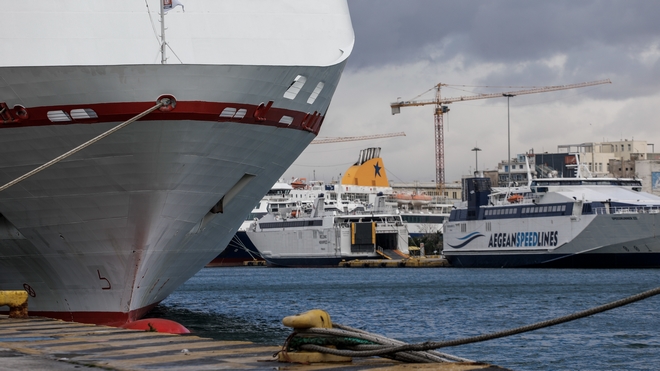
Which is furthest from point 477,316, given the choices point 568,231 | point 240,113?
point 568,231

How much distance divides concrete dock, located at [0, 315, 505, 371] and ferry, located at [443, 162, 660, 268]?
61.2 m

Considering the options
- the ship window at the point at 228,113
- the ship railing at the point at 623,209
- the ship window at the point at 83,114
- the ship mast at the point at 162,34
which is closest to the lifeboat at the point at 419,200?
the ship railing at the point at 623,209

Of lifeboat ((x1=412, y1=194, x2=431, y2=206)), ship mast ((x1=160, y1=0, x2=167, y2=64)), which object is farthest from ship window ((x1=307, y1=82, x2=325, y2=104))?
lifeboat ((x1=412, y1=194, x2=431, y2=206))

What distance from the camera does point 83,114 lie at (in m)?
16.7

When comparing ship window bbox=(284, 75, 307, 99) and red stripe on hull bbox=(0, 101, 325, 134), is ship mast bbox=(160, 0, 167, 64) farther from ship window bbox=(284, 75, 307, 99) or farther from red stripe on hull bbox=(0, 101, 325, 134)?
ship window bbox=(284, 75, 307, 99)

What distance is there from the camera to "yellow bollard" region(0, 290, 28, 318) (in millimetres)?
15008

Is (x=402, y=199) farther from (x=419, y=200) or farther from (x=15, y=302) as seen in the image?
(x=15, y=302)

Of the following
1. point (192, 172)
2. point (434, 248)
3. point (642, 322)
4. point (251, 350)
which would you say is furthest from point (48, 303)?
point (434, 248)

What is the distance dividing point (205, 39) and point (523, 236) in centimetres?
6107

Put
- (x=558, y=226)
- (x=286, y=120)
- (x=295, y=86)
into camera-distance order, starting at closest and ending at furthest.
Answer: (x=295, y=86) → (x=286, y=120) → (x=558, y=226)

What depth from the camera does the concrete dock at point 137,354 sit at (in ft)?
29.0

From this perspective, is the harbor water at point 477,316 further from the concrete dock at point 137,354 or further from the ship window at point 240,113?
the concrete dock at point 137,354

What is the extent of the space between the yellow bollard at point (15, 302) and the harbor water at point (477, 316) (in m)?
7.06

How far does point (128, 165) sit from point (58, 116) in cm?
171
